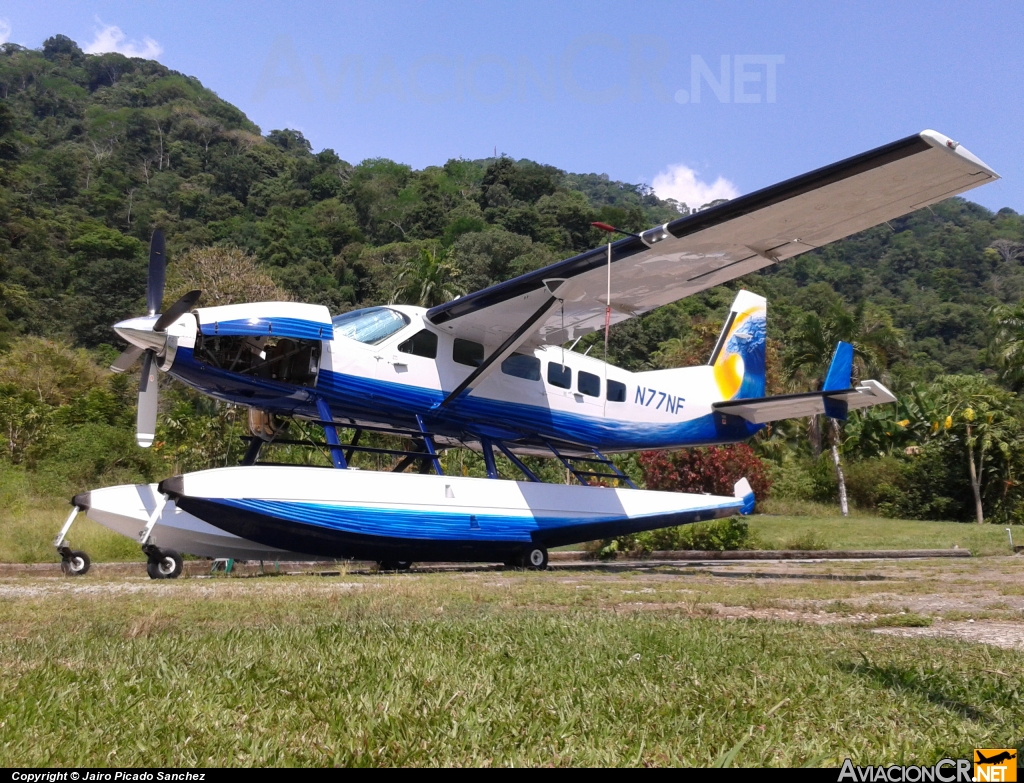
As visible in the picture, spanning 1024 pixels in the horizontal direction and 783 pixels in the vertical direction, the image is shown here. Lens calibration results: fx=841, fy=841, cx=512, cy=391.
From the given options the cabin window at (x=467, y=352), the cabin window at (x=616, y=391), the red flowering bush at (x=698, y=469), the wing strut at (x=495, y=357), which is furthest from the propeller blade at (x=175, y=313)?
the red flowering bush at (x=698, y=469)

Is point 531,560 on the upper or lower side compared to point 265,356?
lower

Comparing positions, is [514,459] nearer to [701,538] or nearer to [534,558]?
[534,558]

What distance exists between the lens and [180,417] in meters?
27.5

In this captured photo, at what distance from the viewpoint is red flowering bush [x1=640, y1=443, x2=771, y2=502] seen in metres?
24.7

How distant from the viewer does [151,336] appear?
1080cm

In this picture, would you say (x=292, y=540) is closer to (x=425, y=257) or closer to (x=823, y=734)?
(x=823, y=734)

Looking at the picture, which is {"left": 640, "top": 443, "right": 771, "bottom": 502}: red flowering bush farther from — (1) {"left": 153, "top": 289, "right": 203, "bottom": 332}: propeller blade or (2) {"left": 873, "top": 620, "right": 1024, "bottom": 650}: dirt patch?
(2) {"left": 873, "top": 620, "right": 1024, "bottom": 650}: dirt patch

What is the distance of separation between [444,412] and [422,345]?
1.12 meters

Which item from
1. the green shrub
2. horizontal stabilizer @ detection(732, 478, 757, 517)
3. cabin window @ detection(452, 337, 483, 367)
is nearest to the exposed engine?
cabin window @ detection(452, 337, 483, 367)

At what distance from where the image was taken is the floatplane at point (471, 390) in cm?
1059

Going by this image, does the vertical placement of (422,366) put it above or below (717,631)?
above

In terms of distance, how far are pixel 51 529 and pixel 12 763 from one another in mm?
14887

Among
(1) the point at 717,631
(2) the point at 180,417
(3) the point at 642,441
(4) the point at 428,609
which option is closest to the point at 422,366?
(3) the point at 642,441

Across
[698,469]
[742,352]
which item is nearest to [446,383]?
[742,352]
